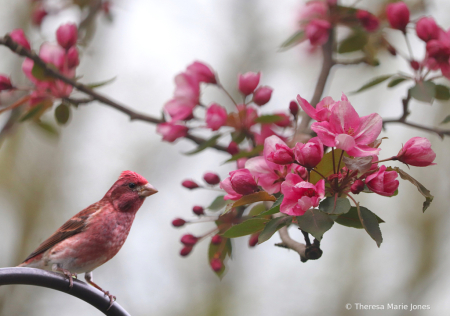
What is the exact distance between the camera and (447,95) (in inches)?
84.4

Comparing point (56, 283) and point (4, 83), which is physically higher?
point (4, 83)

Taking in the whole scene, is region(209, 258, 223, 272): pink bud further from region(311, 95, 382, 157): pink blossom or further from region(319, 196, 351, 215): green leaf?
region(311, 95, 382, 157): pink blossom

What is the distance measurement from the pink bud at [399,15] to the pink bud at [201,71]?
1009 mm

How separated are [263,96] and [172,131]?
1.77ft

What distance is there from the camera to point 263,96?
2160 mm

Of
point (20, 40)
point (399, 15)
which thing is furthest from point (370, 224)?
point (20, 40)

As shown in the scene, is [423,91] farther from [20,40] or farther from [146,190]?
[20,40]

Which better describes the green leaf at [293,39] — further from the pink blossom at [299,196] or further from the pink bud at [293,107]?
the pink blossom at [299,196]

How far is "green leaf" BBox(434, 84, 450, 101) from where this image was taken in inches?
83.9

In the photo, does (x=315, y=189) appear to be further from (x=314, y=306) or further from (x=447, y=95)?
(x=314, y=306)

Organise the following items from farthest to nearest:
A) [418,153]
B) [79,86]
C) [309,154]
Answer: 1. [79,86]
2. [418,153]
3. [309,154]

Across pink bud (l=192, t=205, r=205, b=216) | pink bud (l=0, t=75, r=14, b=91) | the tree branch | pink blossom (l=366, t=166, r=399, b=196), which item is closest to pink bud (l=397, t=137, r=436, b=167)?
pink blossom (l=366, t=166, r=399, b=196)

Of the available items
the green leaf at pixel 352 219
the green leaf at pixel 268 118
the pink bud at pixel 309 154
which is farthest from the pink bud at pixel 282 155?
the green leaf at pixel 268 118

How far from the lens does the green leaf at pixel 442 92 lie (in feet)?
6.99
